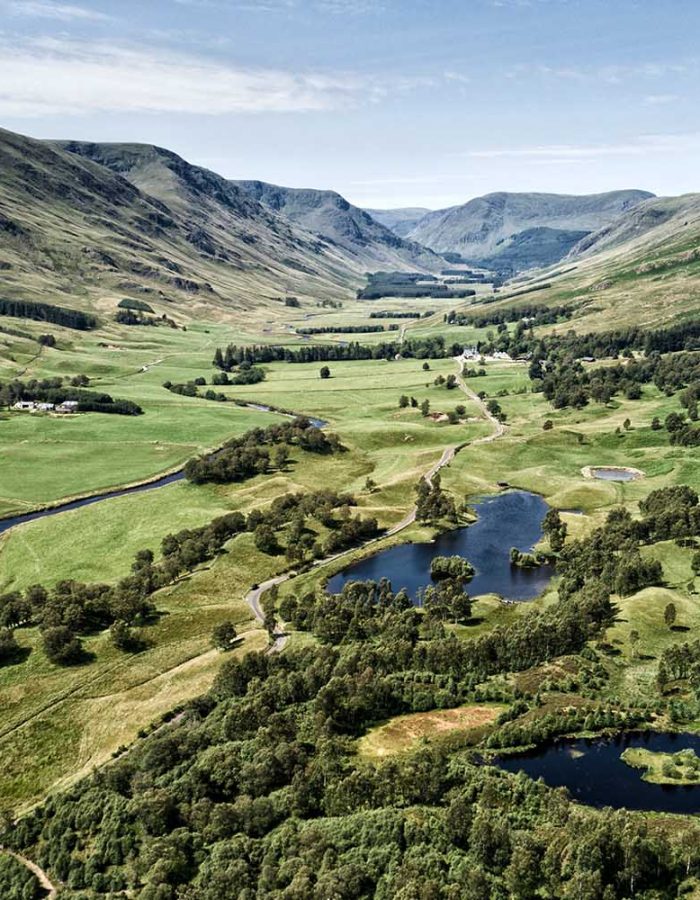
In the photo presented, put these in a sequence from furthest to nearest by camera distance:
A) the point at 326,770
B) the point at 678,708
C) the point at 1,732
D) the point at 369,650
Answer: the point at 369,650 → the point at 1,732 → the point at 678,708 → the point at 326,770

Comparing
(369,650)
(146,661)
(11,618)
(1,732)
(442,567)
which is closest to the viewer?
(1,732)

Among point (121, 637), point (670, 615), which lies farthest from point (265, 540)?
point (670, 615)

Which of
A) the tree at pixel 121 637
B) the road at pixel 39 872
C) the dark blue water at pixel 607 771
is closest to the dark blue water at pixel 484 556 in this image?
the tree at pixel 121 637

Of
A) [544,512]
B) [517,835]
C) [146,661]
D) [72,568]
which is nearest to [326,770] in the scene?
[517,835]

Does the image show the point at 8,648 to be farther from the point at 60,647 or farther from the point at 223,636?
the point at 223,636

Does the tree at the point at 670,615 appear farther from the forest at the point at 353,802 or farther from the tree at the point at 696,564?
the tree at the point at 696,564

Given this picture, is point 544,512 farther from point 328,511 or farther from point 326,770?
point 326,770
